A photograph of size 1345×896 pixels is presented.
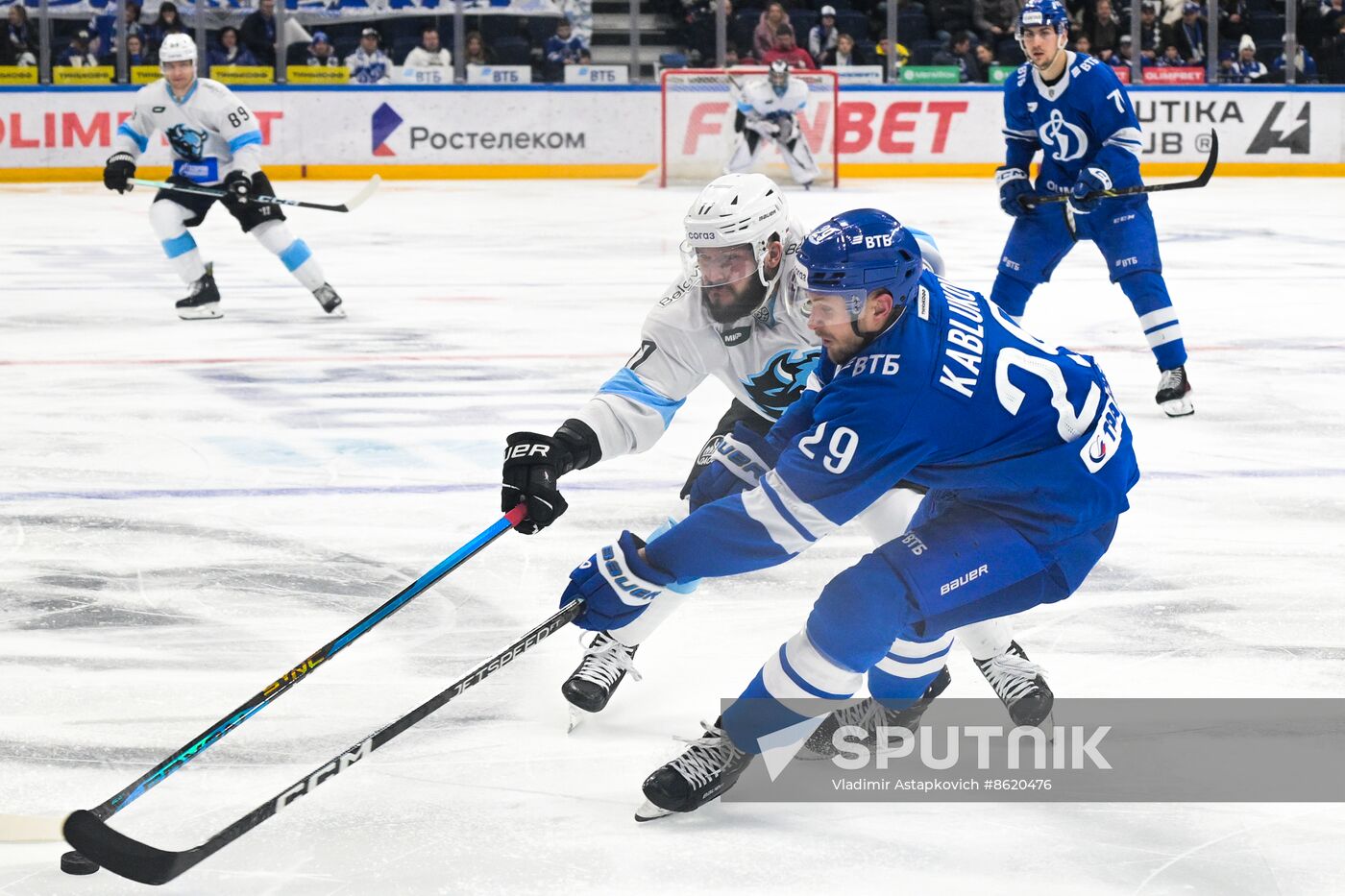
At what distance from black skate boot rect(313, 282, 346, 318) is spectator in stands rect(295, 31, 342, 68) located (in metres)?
6.87

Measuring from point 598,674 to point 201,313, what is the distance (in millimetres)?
4677

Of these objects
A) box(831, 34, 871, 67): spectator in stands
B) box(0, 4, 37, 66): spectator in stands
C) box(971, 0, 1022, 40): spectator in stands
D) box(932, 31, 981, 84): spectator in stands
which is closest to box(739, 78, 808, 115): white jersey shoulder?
box(831, 34, 871, 67): spectator in stands

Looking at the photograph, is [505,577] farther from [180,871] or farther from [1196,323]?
[1196,323]

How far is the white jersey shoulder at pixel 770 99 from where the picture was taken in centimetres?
1277

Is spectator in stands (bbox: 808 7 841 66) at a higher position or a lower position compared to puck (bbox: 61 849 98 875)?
higher

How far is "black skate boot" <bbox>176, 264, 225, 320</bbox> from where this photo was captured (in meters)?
6.81

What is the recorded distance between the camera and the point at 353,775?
7.57 ft

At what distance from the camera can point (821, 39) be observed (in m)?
13.8

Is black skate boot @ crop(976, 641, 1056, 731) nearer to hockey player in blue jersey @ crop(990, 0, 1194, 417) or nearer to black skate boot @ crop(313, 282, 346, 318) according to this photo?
hockey player in blue jersey @ crop(990, 0, 1194, 417)

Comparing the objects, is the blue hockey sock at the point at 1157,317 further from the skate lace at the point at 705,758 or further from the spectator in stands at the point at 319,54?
the spectator in stands at the point at 319,54

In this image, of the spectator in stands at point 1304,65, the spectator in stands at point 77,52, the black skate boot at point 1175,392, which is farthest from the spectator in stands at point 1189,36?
the black skate boot at point 1175,392

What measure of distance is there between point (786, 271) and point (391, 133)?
11.2m

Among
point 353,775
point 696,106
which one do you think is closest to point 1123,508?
point 353,775

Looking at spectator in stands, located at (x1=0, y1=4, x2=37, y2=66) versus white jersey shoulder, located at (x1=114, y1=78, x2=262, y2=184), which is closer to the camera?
white jersey shoulder, located at (x1=114, y1=78, x2=262, y2=184)
